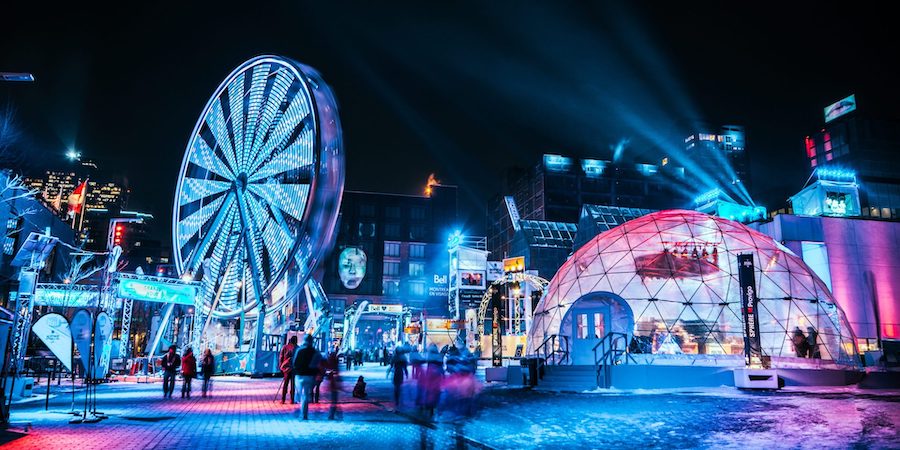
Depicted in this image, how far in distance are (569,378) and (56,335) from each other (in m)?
15.4

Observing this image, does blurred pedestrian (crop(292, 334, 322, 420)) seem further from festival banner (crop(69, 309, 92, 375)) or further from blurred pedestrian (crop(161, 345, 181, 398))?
blurred pedestrian (crop(161, 345, 181, 398))

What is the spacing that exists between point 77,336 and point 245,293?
52.4 feet

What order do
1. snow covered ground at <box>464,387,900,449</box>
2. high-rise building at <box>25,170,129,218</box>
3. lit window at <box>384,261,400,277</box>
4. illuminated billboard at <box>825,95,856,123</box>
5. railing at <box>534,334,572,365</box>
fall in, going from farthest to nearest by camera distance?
high-rise building at <box>25,170,129,218</box>, lit window at <box>384,261,400,277</box>, illuminated billboard at <box>825,95,856,123</box>, railing at <box>534,334,572,365</box>, snow covered ground at <box>464,387,900,449</box>

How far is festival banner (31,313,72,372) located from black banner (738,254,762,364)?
19191mm

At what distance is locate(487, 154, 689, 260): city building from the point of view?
78.4 meters

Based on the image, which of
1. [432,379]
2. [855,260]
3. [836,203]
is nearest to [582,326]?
[432,379]

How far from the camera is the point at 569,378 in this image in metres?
21.0

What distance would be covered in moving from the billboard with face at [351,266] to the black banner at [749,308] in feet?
231

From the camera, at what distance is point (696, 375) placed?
788 inches

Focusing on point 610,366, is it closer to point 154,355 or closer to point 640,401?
point 640,401

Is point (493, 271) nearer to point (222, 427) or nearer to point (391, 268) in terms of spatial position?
point (391, 268)

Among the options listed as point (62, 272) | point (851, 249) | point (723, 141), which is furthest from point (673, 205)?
point (62, 272)

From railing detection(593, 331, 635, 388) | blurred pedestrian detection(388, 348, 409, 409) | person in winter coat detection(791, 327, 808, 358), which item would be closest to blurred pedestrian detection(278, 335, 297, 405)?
blurred pedestrian detection(388, 348, 409, 409)

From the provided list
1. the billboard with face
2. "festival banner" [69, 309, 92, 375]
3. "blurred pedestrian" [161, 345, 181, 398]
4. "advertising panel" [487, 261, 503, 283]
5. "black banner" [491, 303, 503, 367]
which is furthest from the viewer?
the billboard with face
